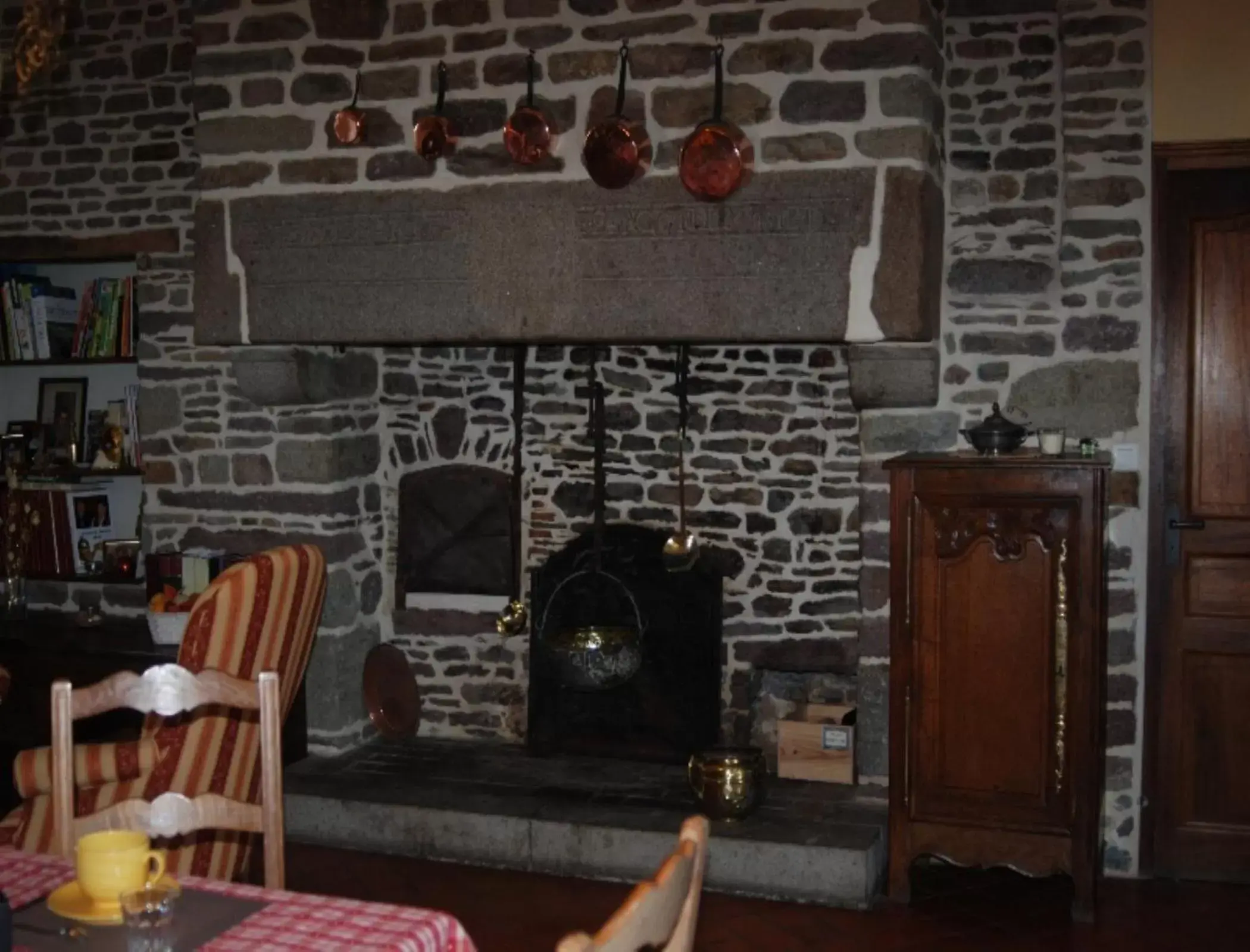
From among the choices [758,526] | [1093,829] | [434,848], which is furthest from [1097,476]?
[434,848]

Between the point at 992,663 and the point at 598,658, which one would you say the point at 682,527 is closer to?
the point at 598,658

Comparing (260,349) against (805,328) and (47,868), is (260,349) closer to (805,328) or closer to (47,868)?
(805,328)

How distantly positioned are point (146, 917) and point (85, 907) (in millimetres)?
158

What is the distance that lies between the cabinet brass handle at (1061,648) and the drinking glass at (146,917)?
2.95 metres

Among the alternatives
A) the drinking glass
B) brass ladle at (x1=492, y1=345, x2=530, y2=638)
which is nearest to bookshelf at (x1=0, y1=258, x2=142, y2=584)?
brass ladle at (x1=492, y1=345, x2=530, y2=638)

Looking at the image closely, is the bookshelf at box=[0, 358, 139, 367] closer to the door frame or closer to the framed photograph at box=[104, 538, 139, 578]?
the framed photograph at box=[104, 538, 139, 578]

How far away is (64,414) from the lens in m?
6.12

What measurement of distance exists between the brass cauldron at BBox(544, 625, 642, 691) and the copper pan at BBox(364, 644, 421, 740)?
931 millimetres

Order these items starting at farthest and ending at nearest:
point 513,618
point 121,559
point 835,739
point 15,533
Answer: point 15,533
point 121,559
point 513,618
point 835,739

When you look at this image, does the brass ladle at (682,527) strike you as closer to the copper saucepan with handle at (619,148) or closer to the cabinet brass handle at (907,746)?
the copper saucepan with handle at (619,148)

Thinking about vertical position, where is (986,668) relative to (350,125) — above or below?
below

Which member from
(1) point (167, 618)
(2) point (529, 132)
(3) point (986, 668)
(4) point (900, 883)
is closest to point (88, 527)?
(1) point (167, 618)

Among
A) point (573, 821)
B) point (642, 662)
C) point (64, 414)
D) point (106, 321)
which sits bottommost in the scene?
point (573, 821)

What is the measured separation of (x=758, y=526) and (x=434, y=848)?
5.44ft
